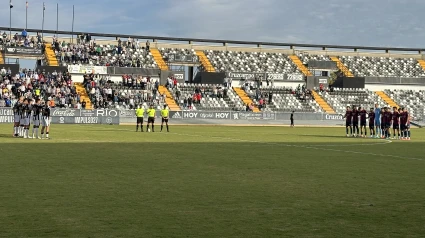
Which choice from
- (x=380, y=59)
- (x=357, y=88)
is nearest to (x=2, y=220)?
(x=357, y=88)

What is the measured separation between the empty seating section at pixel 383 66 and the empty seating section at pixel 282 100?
14418mm

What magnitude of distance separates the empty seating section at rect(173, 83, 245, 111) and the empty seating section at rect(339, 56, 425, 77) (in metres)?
21.5

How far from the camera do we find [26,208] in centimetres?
1102

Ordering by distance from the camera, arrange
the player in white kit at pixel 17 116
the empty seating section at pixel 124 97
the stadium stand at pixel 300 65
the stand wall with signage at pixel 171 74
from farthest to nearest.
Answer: the stadium stand at pixel 300 65, the stand wall with signage at pixel 171 74, the empty seating section at pixel 124 97, the player in white kit at pixel 17 116

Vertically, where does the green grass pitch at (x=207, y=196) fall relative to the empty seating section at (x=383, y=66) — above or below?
below

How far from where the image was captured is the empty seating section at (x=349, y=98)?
251 ft

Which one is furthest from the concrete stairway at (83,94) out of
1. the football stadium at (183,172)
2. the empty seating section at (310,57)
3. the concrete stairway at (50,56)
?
the empty seating section at (310,57)

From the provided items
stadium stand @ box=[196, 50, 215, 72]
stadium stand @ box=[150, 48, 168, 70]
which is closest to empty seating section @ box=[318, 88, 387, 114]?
stadium stand @ box=[196, 50, 215, 72]

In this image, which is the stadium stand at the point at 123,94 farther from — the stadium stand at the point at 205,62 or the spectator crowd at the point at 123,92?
the stadium stand at the point at 205,62

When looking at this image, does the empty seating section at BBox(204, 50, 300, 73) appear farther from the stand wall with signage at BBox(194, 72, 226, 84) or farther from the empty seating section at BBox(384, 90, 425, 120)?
the empty seating section at BBox(384, 90, 425, 120)

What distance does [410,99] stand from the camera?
8194 cm

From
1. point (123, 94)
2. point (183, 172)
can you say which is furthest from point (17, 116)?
point (123, 94)

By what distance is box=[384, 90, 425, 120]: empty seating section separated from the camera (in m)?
78.6

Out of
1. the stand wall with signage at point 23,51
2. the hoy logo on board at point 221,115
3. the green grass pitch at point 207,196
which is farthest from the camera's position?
the stand wall with signage at point 23,51
